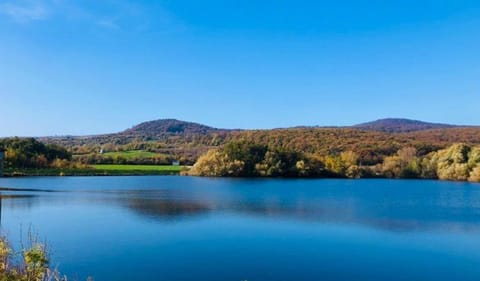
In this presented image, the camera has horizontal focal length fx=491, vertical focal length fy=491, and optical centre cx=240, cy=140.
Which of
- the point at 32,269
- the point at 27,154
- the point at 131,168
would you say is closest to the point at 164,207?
the point at 32,269

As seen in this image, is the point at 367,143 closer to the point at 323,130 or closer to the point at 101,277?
the point at 323,130

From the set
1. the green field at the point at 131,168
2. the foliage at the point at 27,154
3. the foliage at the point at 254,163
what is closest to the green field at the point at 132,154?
the green field at the point at 131,168

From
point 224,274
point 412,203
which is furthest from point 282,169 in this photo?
point 224,274

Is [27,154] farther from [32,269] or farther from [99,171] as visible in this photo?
[32,269]

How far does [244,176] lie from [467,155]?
36.2m

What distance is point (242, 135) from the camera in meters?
116

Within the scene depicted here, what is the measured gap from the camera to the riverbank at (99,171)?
72.4 meters

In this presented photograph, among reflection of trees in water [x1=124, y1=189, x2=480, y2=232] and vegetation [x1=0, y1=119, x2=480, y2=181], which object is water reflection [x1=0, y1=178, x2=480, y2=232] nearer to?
reflection of trees in water [x1=124, y1=189, x2=480, y2=232]

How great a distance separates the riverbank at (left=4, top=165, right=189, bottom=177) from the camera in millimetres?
72425

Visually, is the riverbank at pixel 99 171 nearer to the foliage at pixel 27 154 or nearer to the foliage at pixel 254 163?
the foliage at pixel 27 154

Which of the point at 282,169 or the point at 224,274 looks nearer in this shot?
the point at 224,274

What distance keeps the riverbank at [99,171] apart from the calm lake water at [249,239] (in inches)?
1539

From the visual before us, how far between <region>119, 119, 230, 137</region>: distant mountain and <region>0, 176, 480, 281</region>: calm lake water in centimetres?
13016

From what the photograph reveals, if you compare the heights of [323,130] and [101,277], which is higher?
[323,130]
